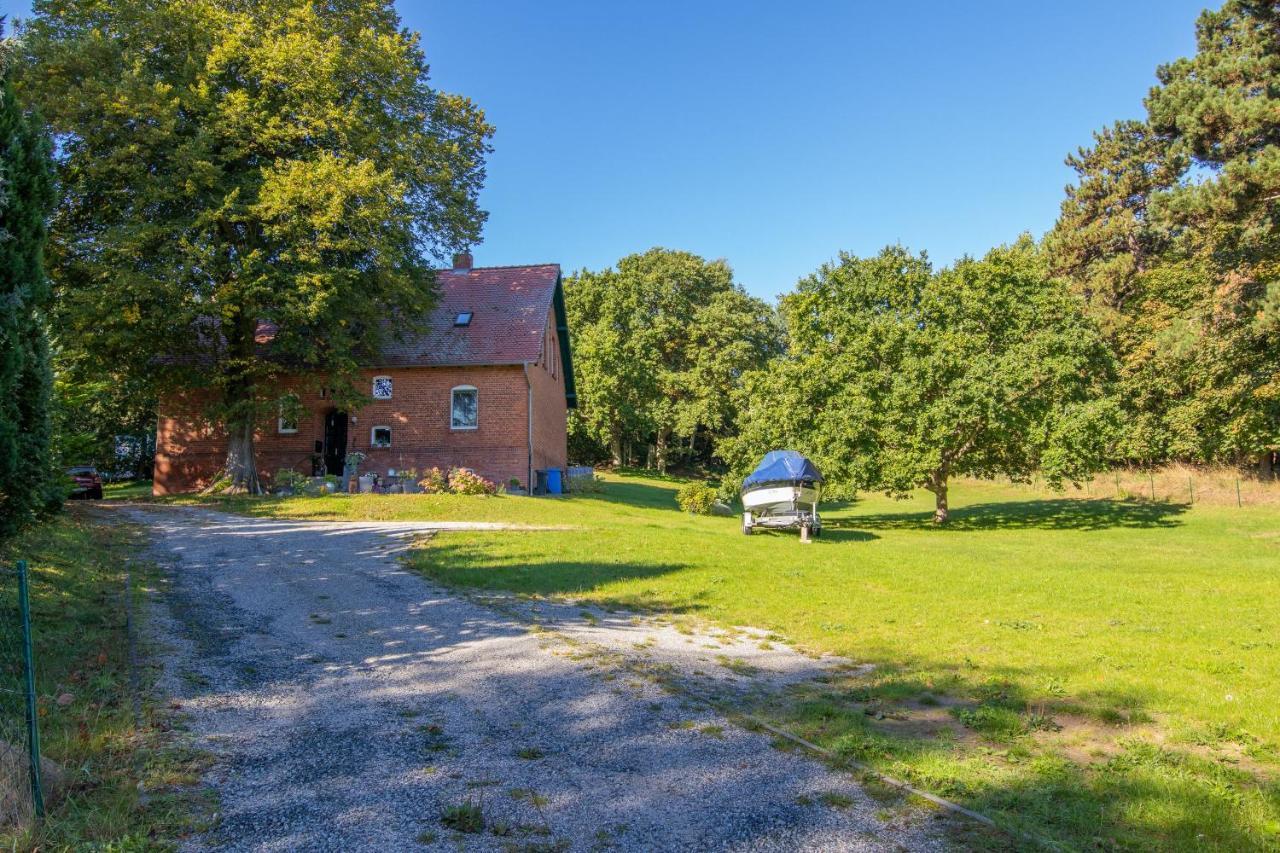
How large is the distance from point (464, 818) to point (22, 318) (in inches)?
244

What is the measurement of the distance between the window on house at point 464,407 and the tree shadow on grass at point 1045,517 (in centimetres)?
1301

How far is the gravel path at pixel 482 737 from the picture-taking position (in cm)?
381

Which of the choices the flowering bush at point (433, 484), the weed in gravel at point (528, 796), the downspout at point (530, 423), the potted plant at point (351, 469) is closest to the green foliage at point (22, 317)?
the weed in gravel at point (528, 796)

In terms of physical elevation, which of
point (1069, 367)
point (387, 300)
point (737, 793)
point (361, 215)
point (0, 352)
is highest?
point (361, 215)

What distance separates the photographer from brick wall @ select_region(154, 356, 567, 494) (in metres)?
27.0

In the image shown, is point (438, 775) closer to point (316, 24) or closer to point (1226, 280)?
point (316, 24)

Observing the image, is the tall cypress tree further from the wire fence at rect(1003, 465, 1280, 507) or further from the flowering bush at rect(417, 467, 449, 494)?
the wire fence at rect(1003, 465, 1280, 507)

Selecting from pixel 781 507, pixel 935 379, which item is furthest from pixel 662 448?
pixel 781 507

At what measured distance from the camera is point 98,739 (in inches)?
179

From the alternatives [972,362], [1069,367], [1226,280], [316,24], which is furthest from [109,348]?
[1226,280]

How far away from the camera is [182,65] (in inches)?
861

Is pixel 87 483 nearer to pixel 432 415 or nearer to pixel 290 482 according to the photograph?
pixel 290 482

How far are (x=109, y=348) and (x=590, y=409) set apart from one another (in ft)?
→ 102

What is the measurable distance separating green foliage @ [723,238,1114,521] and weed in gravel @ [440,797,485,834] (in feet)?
76.6
